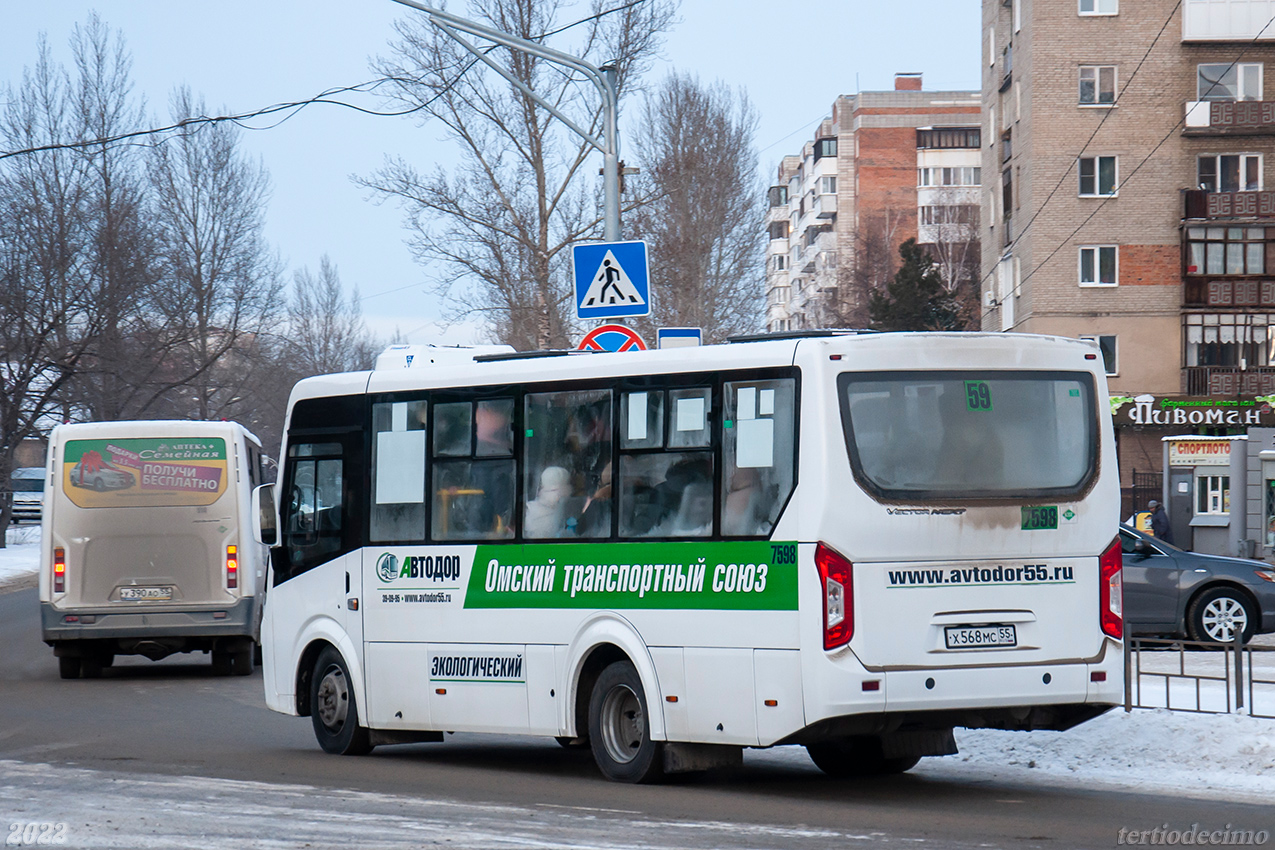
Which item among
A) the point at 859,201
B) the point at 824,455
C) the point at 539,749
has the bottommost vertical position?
the point at 539,749

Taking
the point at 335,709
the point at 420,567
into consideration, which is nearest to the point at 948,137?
the point at 335,709

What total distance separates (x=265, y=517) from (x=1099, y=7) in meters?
45.8

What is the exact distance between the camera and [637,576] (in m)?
10.0

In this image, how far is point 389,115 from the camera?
23.9 metres

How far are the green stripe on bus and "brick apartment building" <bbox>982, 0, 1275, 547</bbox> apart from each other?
44.9 m

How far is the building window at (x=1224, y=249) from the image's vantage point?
174 ft

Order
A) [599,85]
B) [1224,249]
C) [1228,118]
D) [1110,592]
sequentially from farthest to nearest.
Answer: [1224,249]
[1228,118]
[599,85]
[1110,592]

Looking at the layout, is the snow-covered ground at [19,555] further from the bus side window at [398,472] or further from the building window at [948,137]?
the building window at [948,137]

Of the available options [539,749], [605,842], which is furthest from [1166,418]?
[605,842]

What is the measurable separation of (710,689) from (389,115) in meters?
15.9

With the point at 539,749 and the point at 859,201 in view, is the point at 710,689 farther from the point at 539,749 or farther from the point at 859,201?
the point at 859,201

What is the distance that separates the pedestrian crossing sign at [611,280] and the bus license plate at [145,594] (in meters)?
5.82

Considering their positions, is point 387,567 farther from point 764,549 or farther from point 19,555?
point 19,555

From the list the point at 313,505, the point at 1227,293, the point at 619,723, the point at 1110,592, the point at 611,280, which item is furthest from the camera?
the point at 1227,293
